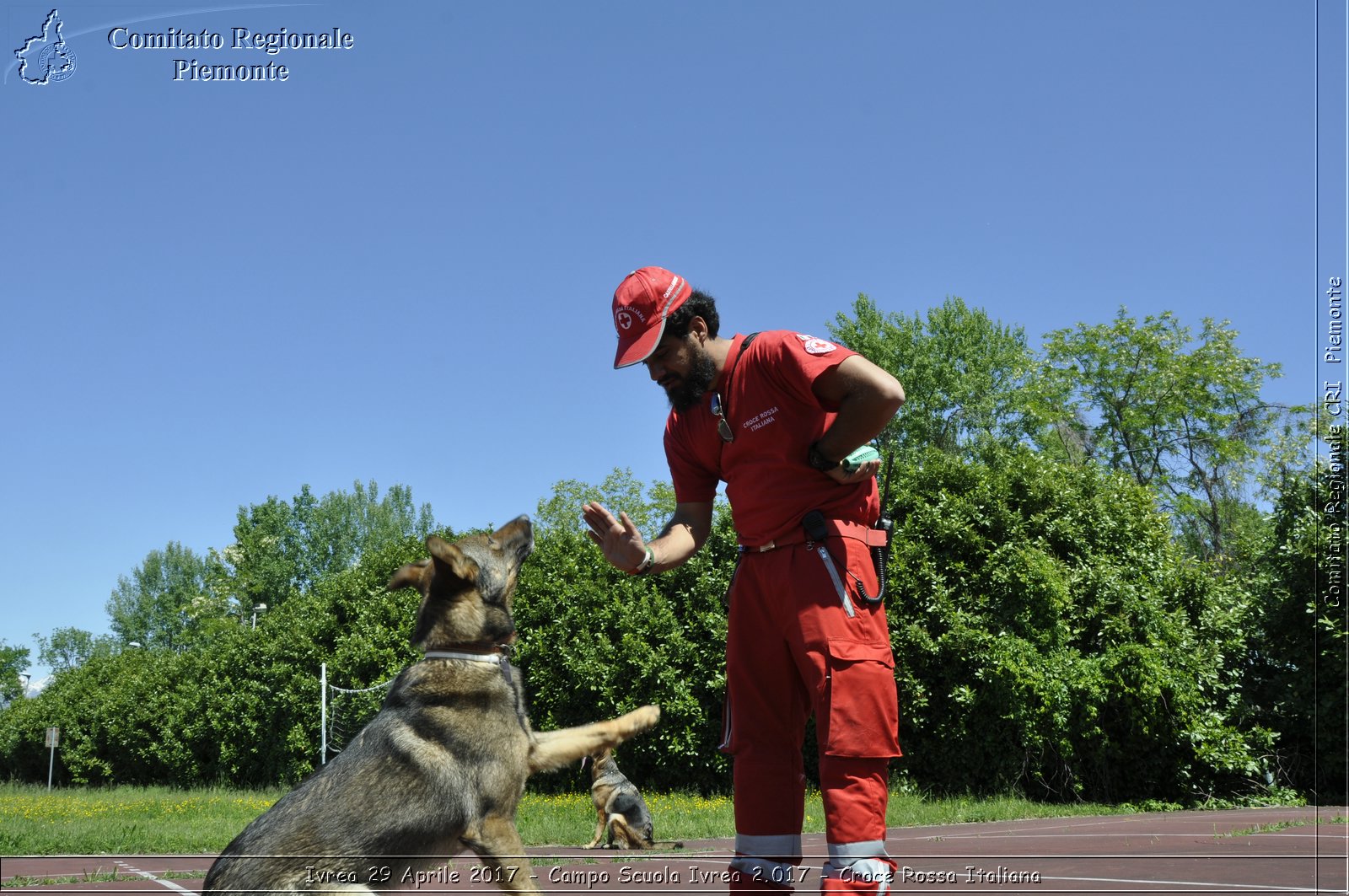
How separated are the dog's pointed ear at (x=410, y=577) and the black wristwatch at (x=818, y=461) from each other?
86.3 inches

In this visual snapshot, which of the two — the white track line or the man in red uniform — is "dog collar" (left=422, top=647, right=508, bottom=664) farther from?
the white track line

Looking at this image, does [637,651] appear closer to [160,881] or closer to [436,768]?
[160,881]

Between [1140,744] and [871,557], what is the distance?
49.1ft

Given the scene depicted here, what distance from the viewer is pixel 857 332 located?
136 ft

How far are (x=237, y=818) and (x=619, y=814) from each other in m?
6.55

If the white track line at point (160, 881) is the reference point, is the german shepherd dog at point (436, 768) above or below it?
above

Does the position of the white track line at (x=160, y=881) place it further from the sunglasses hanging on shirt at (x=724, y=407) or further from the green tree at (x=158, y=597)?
the green tree at (x=158, y=597)

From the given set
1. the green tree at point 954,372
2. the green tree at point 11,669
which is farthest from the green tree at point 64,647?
the green tree at point 954,372

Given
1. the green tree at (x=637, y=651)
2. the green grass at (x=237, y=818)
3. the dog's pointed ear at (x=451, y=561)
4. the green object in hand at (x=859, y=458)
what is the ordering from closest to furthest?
1. the green object in hand at (x=859, y=458)
2. the dog's pointed ear at (x=451, y=561)
3. the green grass at (x=237, y=818)
4. the green tree at (x=637, y=651)

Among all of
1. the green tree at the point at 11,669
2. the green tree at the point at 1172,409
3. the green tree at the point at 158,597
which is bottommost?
the green tree at the point at 11,669

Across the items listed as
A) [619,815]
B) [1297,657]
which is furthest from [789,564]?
[1297,657]

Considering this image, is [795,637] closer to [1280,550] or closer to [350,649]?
[1280,550]

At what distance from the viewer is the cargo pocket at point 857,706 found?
328cm

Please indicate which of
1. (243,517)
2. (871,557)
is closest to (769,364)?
(871,557)
